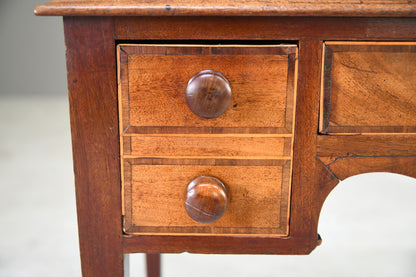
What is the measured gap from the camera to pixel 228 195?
62 cm

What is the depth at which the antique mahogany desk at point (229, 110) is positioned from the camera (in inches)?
22.3

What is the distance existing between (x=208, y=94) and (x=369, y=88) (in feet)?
0.69

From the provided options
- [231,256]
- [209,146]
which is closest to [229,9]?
[209,146]

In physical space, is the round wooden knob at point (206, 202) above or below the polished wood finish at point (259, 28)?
below

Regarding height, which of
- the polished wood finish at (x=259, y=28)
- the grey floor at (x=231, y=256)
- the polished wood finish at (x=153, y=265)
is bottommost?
the grey floor at (x=231, y=256)

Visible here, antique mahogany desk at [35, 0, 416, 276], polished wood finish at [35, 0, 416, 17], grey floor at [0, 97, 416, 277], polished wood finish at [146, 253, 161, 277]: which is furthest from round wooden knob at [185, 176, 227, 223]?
grey floor at [0, 97, 416, 277]

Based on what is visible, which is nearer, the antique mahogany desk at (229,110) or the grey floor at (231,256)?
the antique mahogany desk at (229,110)

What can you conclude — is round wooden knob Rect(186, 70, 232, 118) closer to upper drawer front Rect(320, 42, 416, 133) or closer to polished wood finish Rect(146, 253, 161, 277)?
upper drawer front Rect(320, 42, 416, 133)

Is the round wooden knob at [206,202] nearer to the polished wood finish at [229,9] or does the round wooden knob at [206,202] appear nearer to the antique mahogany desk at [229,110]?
the antique mahogany desk at [229,110]

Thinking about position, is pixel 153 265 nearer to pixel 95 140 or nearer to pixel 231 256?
pixel 231 256

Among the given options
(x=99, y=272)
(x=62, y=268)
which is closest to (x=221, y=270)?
(x=62, y=268)

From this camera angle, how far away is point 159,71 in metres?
0.57

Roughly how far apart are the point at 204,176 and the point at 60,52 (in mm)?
3049

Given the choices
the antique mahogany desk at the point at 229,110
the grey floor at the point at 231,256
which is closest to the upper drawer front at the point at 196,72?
the antique mahogany desk at the point at 229,110
